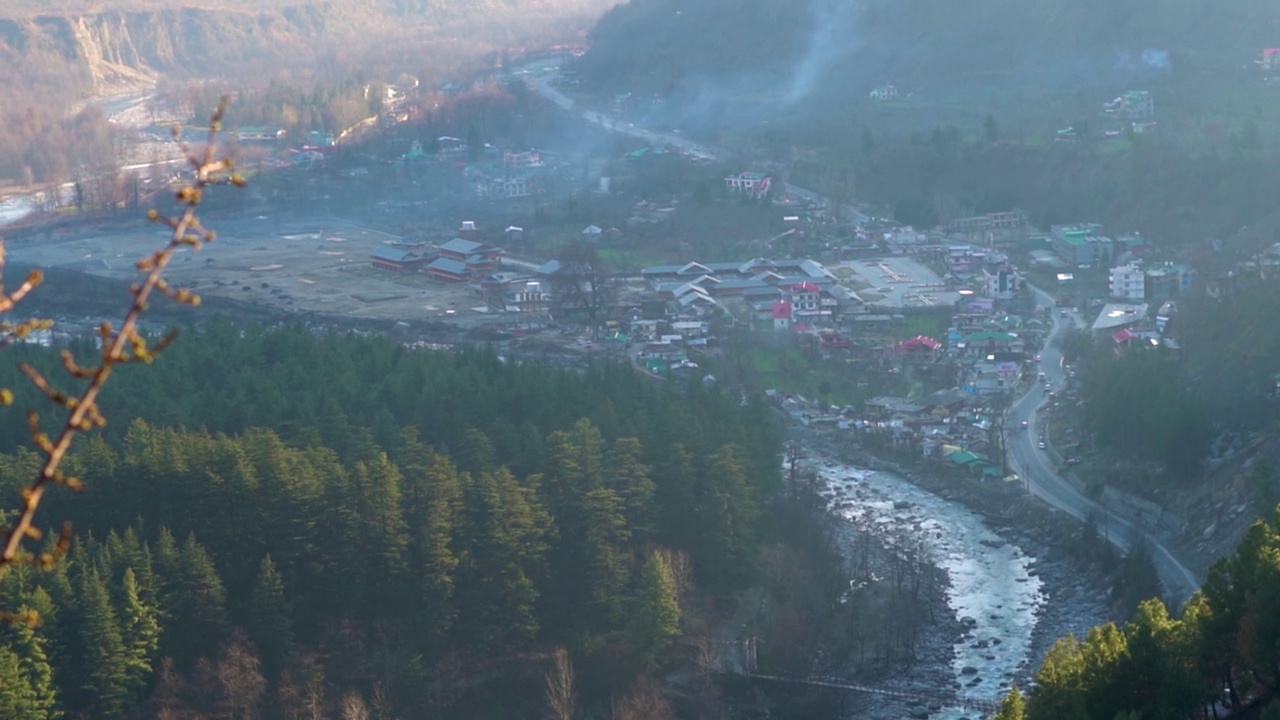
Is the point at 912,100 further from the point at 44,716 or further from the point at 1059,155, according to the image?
the point at 44,716

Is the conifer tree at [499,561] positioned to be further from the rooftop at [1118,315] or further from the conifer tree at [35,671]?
the rooftop at [1118,315]

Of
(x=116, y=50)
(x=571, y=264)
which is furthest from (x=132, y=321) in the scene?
(x=116, y=50)

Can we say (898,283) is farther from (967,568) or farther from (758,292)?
(967,568)

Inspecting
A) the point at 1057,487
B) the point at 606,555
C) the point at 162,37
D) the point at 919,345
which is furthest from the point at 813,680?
the point at 162,37

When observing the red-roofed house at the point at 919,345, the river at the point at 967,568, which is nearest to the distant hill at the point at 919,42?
the red-roofed house at the point at 919,345

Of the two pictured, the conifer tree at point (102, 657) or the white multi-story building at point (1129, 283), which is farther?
the white multi-story building at point (1129, 283)

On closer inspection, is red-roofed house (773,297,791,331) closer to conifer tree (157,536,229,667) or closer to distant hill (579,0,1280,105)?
conifer tree (157,536,229,667)
